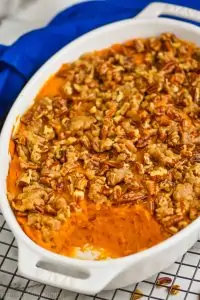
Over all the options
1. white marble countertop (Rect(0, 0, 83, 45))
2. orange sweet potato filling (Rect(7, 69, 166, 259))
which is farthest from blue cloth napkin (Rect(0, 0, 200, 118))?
orange sweet potato filling (Rect(7, 69, 166, 259))

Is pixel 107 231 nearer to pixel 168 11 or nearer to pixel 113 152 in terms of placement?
pixel 113 152

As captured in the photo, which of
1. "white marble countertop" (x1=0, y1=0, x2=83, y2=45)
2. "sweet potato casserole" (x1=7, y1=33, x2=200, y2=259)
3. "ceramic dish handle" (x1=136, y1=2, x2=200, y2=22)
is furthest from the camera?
"white marble countertop" (x1=0, y1=0, x2=83, y2=45)

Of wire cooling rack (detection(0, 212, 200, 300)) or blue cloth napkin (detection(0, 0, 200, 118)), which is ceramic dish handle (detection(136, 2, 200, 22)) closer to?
blue cloth napkin (detection(0, 0, 200, 118))

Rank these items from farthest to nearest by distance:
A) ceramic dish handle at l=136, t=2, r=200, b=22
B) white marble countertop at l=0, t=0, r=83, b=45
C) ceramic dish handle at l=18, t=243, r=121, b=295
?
white marble countertop at l=0, t=0, r=83, b=45 → ceramic dish handle at l=136, t=2, r=200, b=22 → ceramic dish handle at l=18, t=243, r=121, b=295

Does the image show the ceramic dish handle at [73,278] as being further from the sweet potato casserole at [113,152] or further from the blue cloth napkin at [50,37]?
the blue cloth napkin at [50,37]

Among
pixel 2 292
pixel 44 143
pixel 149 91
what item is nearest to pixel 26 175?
pixel 44 143

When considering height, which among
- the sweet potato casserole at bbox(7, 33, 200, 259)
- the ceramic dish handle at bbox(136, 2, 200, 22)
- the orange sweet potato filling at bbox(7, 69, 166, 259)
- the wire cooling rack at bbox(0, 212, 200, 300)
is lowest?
the wire cooling rack at bbox(0, 212, 200, 300)
